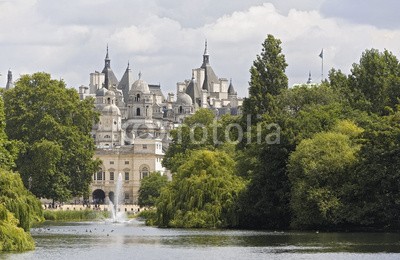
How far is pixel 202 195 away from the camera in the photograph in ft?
230

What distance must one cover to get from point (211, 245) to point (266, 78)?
34.4 metres

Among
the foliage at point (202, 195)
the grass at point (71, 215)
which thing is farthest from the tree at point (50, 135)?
the foliage at point (202, 195)

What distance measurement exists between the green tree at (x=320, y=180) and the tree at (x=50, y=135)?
Result: 35476 mm

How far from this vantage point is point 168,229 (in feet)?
225

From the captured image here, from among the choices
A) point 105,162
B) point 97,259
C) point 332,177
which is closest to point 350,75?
point 332,177

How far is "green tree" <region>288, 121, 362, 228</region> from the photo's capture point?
209 ft

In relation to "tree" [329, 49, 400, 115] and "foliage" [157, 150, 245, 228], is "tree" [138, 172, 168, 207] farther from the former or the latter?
"foliage" [157, 150, 245, 228]

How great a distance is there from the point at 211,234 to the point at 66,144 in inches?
1670

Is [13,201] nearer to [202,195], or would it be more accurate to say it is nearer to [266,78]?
[202,195]

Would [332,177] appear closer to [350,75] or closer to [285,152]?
Result: [285,152]

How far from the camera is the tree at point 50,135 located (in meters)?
98.9

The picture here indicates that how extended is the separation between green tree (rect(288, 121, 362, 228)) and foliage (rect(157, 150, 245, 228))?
15.4 feet

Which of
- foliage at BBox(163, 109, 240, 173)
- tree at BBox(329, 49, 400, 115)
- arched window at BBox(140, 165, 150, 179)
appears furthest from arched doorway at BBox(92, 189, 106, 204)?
tree at BBox(329, 49, 400, 115)

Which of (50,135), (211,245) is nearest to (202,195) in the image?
(211,245)
